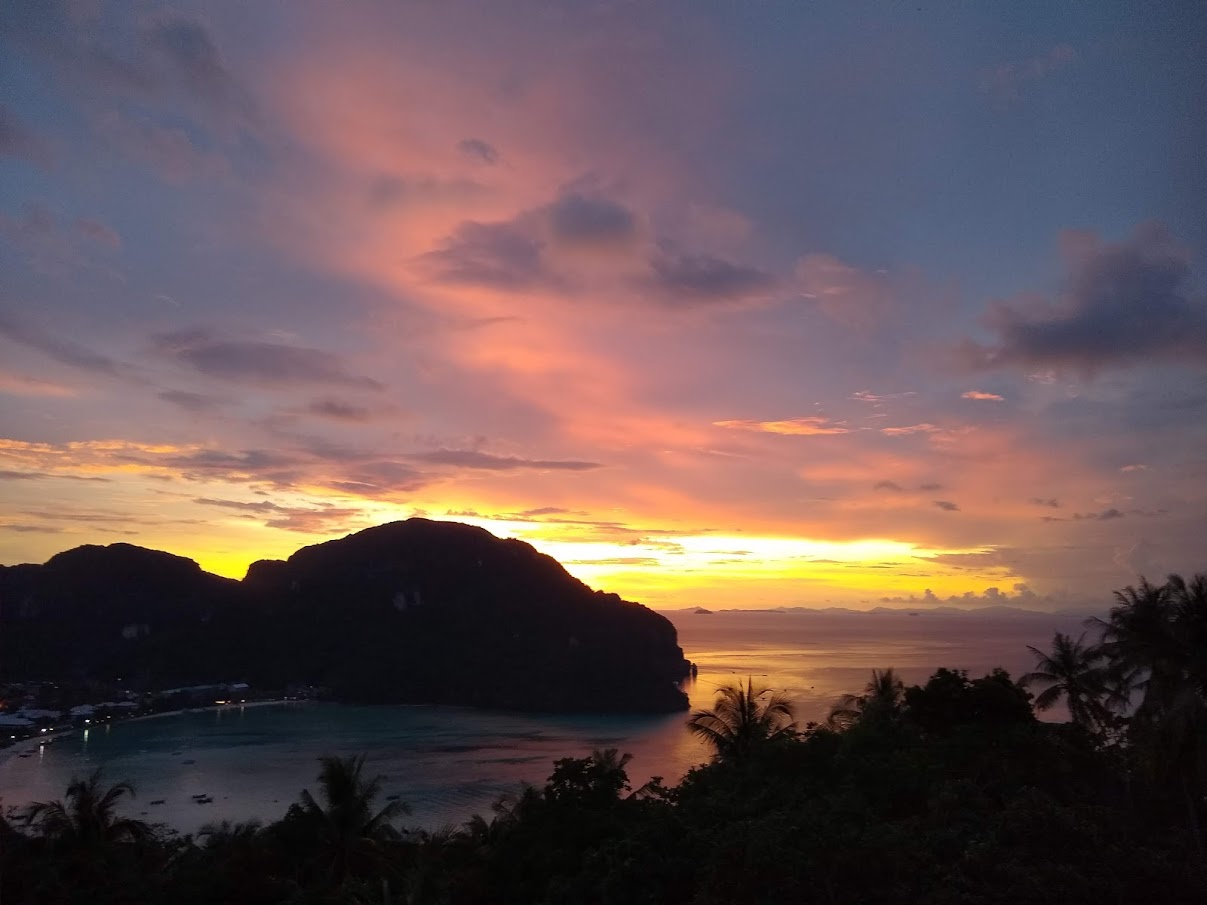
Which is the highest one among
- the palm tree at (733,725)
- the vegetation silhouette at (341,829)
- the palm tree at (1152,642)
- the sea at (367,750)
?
the palm tree at (1152,642)

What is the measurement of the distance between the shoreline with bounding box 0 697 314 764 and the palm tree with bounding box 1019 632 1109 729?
87912 millimetres

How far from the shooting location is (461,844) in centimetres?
2047

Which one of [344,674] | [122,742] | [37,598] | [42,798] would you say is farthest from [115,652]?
[42,798]

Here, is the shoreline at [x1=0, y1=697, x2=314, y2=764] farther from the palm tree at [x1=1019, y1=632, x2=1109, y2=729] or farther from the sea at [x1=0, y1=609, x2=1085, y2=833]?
the palm tree at [x1=1019, y1=632, x2=1109, y2=729]

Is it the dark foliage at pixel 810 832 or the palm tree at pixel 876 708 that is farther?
the palm tree at pixel 876 708

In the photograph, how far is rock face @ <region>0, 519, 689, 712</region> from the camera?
120 m

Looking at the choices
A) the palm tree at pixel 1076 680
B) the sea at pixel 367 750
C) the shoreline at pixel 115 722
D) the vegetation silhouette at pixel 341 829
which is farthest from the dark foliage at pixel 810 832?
the shoreline at pixel 115 722

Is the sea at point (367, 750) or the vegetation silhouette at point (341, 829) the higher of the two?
the vegetation silhouette at point (341, 829)

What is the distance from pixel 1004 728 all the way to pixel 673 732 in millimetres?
78331

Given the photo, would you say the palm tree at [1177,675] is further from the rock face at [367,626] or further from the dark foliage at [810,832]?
the rock face at [367,626]

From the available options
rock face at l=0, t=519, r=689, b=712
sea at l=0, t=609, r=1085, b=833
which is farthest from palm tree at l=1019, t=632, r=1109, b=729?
rock face at l=0, t=519, r=689, b=712

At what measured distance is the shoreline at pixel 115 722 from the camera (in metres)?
80.2

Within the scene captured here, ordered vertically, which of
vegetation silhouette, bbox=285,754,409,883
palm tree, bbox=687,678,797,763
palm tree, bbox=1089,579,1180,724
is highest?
palm tree, bbox=1089,579,1180,724

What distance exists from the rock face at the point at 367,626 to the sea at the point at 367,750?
9461 millimetres
